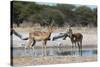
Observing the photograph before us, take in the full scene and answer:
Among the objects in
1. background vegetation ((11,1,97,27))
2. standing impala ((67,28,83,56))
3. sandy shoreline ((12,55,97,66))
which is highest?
background vegetation ((11,1,97,27))

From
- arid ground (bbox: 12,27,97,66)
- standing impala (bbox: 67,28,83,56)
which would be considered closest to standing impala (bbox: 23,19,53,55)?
arid ground (bbox: 12,27,97,66)

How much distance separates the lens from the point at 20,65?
2225 mm


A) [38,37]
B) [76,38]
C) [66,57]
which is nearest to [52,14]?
[38,37]

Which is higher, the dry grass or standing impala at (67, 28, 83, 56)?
standing impala at (67, 28, 83, 56)

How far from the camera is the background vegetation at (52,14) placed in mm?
2240

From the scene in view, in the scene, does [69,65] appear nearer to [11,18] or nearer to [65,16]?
Answer: [65,16]

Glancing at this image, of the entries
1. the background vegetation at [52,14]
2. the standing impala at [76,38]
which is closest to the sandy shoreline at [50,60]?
the standing impala at [76,38]

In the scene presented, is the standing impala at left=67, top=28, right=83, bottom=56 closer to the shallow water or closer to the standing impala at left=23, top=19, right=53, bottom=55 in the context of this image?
the shallow water

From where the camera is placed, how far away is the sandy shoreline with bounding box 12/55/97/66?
2.22m

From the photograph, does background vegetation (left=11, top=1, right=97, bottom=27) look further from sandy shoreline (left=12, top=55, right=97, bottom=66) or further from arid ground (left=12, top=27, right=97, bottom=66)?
sandy shoreline (left=12, top=55, right=97, bottom=66)

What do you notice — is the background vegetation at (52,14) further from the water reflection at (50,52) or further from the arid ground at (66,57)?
the water reflection at (50,52)

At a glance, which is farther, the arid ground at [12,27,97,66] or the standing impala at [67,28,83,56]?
the standing impala at [67,28,83,56]

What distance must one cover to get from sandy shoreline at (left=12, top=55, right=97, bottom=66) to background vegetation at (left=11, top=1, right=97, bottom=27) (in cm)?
38

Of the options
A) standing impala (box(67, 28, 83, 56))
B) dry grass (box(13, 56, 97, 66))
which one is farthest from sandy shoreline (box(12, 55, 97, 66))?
standing impala (box(67, 28, 83, 56))
